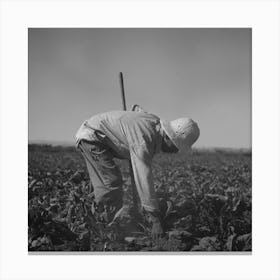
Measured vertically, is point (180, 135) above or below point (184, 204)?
above

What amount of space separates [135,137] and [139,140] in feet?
0.13

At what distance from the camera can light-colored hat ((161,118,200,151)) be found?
3.80m

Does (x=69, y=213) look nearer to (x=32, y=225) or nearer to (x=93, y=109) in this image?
(x=32, y=225)

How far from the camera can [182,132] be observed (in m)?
3.81

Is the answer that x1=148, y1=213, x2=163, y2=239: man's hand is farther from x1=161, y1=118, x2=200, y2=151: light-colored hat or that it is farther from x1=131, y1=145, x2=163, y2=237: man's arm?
x1=161, y1=118, x2=200, y2=151: light-colored hat

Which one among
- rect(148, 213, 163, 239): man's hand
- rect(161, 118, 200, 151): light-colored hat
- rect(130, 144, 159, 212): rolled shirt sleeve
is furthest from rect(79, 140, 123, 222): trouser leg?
rect(161, 118, 200, 151): light-colored hat

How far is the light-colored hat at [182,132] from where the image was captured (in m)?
3.80
